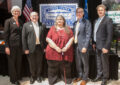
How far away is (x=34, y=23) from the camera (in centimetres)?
353

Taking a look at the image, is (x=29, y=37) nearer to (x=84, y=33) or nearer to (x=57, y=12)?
(x=84, y=33)

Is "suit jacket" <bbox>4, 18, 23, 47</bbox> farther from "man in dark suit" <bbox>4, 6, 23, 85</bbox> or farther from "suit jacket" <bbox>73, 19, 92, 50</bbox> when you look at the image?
"suit jacket" <bbox>73, 19, 92, 50</bbox>

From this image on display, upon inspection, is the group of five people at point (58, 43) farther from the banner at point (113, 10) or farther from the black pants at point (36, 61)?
the banner at point (113, 10)

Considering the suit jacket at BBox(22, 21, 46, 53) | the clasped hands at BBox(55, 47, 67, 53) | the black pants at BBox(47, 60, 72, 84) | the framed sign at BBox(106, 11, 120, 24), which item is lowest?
the black pants at BBox(47, 60, 72, 84)

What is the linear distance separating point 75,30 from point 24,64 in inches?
69.8

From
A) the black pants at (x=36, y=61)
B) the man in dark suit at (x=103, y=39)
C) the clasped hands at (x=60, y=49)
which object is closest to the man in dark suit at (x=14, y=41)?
the black pants at (x=36, y=61)

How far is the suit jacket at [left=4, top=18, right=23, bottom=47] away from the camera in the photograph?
3.37 metres

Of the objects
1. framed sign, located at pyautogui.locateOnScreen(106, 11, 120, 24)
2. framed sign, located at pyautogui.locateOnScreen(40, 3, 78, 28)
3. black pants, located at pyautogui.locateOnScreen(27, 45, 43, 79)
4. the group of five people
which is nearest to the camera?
the group of five people

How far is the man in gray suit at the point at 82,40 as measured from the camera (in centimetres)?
337

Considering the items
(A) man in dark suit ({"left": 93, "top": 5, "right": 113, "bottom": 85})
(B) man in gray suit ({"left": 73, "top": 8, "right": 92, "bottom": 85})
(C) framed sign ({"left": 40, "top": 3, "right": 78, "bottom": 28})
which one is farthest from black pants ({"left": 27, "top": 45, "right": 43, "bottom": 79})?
(A) man in dark suit ({"left": 93, "top": 5, "right": 113, "bottom": 85})

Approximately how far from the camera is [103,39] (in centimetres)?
335

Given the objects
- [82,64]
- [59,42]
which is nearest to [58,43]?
[59,42]

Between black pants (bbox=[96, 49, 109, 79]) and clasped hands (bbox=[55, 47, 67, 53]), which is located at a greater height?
clasped hands (bbox=[55, 47, 67, 53])

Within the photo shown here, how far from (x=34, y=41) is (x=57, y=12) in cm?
144
